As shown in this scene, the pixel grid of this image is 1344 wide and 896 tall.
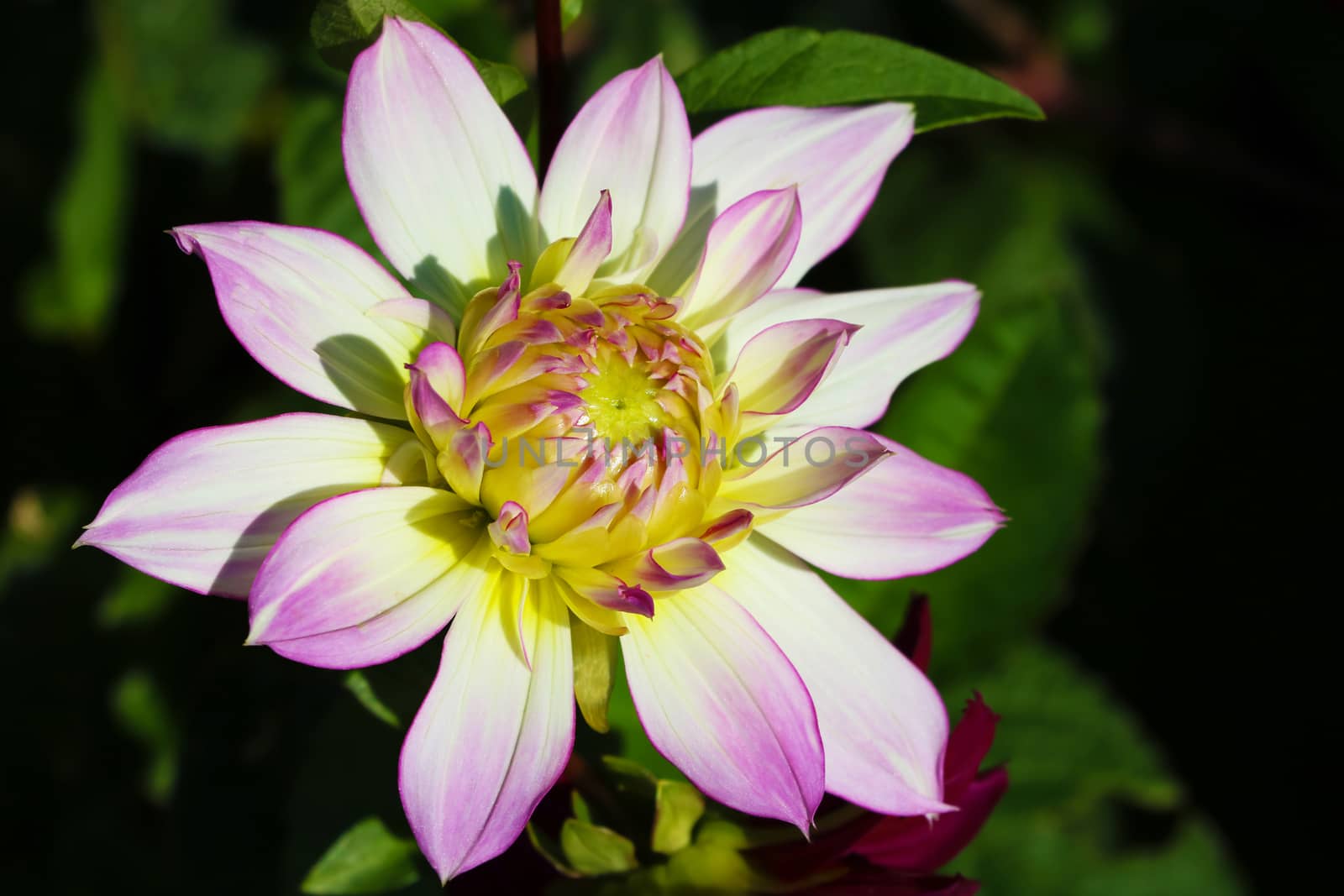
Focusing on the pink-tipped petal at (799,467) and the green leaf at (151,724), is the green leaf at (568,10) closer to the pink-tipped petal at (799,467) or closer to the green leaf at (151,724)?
the pink-tipped petal at (799,467)

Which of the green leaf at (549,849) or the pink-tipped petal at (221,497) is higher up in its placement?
the pink-tipped petal at (221,497)

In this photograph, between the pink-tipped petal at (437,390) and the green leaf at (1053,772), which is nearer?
the pink-tipped petal at (437,390)

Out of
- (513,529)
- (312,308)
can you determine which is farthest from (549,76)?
(513,529)

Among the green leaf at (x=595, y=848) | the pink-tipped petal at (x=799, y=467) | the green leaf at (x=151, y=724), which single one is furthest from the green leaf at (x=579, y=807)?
the green leaf at (x=151, y=724)

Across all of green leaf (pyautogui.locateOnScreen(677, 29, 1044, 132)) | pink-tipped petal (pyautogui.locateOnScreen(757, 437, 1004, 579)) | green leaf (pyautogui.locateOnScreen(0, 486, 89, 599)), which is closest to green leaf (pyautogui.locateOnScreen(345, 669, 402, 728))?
pink-tipped petal (pyautogui.locateOnScreen(757, 437, 1004, 579))

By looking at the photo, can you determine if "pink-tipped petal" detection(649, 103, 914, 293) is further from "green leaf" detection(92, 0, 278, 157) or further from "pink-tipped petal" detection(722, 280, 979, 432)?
"green leaf" detection(92, 0, 278, 157)

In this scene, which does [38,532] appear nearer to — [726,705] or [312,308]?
[312,308]

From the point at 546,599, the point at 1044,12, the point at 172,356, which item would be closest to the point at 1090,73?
the point at 1044,12

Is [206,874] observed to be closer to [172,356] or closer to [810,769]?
[172,356]
